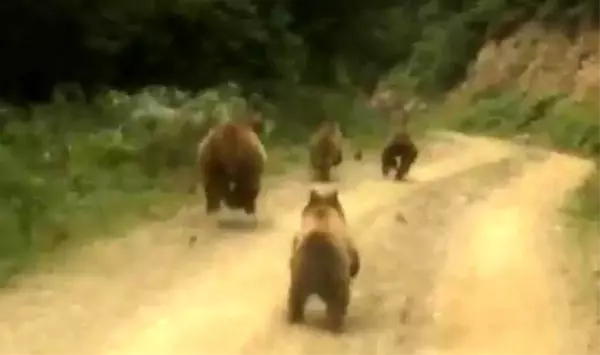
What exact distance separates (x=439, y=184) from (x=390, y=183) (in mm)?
644

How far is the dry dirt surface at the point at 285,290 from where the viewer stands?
6.81m

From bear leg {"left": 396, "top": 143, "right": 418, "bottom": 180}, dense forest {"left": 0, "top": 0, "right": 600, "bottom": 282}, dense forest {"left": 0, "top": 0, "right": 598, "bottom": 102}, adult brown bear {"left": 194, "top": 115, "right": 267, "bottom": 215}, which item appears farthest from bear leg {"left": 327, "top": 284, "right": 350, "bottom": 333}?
dense forest {"left": 0, "top": 0, "right": 598, "bottom": 102}

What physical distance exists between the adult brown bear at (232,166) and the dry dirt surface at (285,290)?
0.35 m

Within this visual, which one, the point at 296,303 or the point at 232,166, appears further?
the point at 232,166

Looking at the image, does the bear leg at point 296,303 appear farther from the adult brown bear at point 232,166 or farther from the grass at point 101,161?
the adult brown bear at point 232,166

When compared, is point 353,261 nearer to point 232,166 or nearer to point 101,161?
point 232,166

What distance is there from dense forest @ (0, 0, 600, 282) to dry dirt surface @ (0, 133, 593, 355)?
91 cm

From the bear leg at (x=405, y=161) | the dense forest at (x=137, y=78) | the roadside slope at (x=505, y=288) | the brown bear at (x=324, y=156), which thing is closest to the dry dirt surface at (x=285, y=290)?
the roadside slope at (x=505, y=288)

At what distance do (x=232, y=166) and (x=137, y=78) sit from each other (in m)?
8.80

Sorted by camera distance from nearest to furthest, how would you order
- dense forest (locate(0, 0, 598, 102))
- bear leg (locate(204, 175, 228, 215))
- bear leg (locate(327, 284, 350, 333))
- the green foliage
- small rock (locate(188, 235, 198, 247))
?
bear leg (locate(327, 284, 350, 333)) → small rock (locate(188, 235, 198, 247)) → the green foliage → bear leg (locate(204, 175, 228, 215)) → dense forest (locate(0, 0, 598, 102))

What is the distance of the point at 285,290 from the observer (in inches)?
307

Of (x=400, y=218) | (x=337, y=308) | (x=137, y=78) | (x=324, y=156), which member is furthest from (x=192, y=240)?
(x=137, y=78)

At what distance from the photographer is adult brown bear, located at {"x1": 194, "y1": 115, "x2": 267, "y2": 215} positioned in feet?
32.4

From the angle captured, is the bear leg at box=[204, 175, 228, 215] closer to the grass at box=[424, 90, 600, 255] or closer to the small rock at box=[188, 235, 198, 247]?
the small rock at box=[188, 235, 198, 247]
